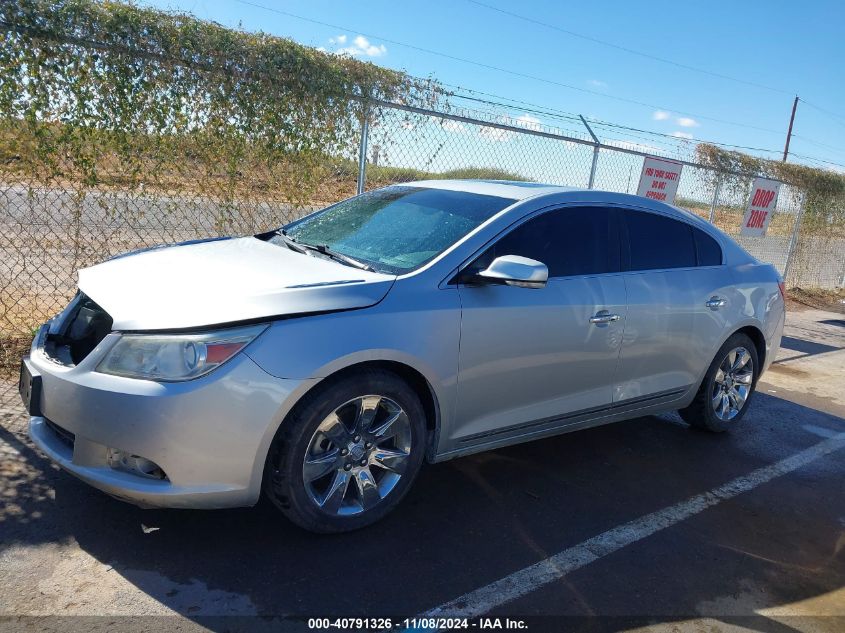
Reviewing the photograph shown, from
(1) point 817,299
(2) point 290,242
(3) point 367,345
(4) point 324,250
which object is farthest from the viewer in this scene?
(1) point 817,299

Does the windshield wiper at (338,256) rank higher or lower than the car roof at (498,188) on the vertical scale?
lower

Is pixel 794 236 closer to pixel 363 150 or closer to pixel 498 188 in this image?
pixel 363 150

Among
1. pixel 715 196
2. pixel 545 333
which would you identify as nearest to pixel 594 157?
pixel 715 196

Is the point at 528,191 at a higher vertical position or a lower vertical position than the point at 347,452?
higher

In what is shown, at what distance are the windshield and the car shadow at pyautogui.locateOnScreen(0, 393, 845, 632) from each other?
1346mm

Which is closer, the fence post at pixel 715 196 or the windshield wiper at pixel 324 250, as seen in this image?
the windshield wiper at pixel 324 250

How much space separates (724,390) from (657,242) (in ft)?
4.71

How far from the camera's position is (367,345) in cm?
312

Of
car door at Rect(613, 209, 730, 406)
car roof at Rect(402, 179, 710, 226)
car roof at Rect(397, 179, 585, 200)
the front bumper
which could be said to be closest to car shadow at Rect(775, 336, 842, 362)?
car door at Rect(613, 209, 730, 406)

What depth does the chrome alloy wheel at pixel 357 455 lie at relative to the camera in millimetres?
3170

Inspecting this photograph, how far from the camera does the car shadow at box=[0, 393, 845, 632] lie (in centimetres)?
289

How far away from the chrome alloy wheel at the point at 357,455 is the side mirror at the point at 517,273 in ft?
2.68

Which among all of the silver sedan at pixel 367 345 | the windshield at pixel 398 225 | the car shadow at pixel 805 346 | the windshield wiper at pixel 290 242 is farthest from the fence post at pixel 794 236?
the windshield wiper at pixel 290 242

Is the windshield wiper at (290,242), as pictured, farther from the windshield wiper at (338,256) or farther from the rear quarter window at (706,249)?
the rear quarter window at (706,249)
